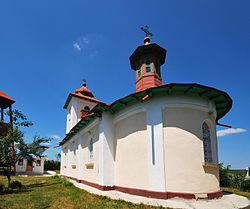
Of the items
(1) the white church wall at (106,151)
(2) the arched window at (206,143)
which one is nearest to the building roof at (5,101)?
(1) the white church wall at (106,151)

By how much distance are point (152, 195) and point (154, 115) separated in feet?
11.0

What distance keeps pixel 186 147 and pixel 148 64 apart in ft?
19.2

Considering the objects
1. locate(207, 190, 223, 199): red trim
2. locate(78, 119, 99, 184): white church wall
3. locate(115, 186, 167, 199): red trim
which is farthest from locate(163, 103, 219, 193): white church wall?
locate(78, 119, 99, 184): white church wall

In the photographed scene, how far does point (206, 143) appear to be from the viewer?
8234 mm

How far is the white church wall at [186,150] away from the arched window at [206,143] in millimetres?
553

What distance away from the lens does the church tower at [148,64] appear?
405 inches

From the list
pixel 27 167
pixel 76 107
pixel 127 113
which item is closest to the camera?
pixel 127 113

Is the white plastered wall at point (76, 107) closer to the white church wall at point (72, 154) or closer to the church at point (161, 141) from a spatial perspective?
the white church wall at point (72, 154)

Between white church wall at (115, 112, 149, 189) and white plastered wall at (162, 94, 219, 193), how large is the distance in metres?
1.10

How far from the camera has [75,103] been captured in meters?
19.2

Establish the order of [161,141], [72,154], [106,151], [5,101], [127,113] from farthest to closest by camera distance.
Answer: [72,154] < [5,101] < [106,151] < [127,113] < [161,141]

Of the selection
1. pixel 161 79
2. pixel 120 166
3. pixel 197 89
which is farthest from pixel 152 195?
pixel 161 79

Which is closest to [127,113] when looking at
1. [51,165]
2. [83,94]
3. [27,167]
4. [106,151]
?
[106,151]

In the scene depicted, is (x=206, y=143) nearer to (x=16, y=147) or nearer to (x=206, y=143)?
(x=206, y=143)
